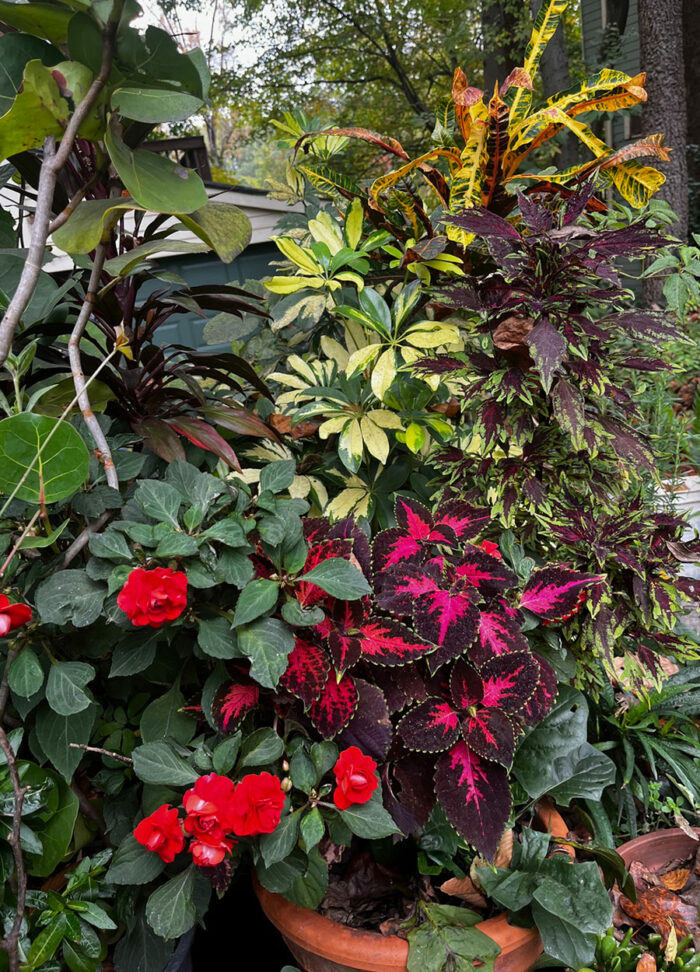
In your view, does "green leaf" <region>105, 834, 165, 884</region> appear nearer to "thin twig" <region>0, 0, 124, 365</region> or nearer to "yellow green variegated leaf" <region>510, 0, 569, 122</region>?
"thin twig" <region>0, 0, 124, 365</region>

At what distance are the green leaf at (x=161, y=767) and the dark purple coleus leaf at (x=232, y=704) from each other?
0.07m

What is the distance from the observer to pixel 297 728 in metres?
0.97

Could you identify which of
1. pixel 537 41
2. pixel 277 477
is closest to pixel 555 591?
pixel 277 477

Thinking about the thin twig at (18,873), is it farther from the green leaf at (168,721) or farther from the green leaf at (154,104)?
the green leaf at (154,104)

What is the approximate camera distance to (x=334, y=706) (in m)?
0.91

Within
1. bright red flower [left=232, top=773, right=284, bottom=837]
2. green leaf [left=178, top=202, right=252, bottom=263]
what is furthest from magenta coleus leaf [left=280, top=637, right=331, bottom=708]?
green leaf [left=178, top=202, right=252, bottom=263]

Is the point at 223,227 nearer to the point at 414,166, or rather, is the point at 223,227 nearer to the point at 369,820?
the point at 414,166

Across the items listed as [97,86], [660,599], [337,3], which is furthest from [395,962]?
[337,3]

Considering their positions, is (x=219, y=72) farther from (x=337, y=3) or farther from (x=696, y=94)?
(x=696, y=94)

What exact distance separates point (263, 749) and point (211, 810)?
113mm

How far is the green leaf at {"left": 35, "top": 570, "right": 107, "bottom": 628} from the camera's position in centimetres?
83

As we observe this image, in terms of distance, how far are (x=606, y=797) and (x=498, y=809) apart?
71 cm

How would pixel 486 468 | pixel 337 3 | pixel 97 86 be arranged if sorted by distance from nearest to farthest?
pixel 97 86 < pixel 486 468 < pixel 337 3

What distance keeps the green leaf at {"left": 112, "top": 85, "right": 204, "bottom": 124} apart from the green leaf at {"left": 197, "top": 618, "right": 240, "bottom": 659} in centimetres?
64
